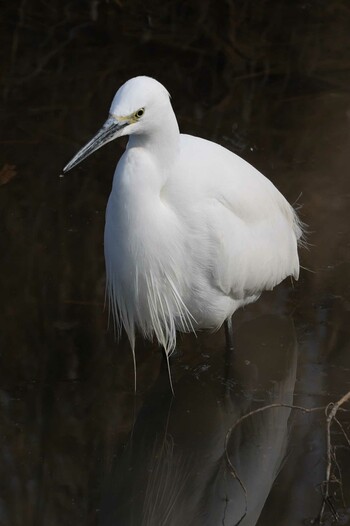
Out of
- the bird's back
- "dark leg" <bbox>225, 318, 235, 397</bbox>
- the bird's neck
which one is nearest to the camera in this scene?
the bird's neck

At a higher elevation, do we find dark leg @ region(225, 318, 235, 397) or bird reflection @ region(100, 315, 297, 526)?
dark leg @ region(225, 318, 235, 397)

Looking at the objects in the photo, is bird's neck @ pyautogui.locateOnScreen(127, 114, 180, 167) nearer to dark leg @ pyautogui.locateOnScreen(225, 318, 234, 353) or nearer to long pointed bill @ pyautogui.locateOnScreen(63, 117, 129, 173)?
long pointed bill @ pyautogui.locateOnScreen(63, 117, 129, 173)

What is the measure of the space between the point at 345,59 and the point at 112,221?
341 cm

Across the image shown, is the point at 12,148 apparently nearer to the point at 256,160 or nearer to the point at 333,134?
the point at 256,160

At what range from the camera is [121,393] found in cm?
421

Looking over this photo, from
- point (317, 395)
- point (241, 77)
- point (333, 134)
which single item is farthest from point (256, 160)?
point (317, 395)

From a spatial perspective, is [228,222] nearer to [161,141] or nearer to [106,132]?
[161,141]

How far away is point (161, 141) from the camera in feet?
11.7

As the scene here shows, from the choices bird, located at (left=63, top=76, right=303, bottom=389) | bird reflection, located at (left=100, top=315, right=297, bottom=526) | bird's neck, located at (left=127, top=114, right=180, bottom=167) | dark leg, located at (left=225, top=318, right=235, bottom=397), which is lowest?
bird reflection, located at (left=100, top=315, right=297, bottom=526)

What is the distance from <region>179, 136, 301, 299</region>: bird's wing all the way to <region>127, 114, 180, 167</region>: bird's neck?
0.19 metres

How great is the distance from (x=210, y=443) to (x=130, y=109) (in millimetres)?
1449

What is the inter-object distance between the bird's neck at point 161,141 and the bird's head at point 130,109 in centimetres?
9

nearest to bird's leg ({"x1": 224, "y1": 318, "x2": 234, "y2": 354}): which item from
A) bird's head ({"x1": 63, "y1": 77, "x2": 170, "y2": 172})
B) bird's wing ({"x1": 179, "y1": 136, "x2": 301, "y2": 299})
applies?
bird's wing ({"x1": 179, "y1": 136, "x2": 301, "y2": 299})

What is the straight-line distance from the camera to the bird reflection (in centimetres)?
367
